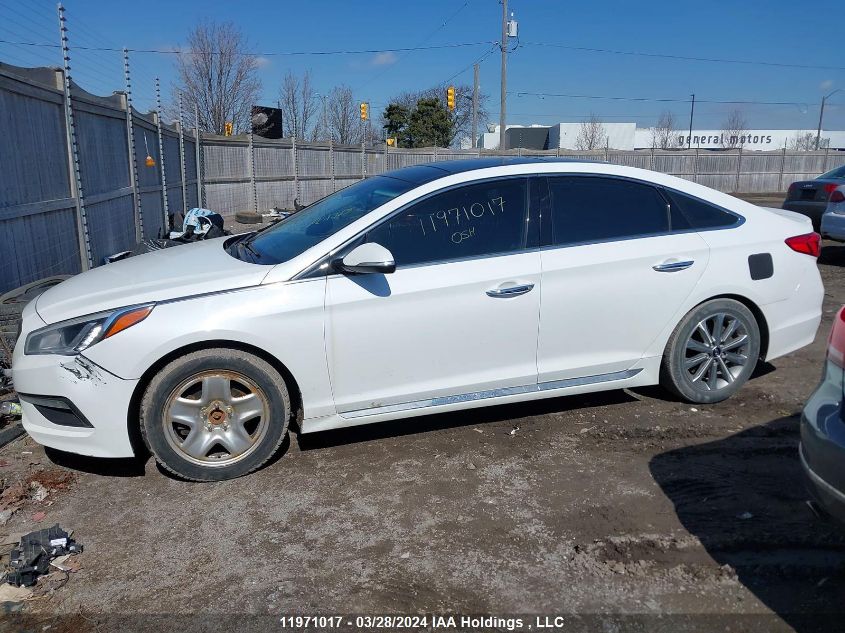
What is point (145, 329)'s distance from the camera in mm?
3588

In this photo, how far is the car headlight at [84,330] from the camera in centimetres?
359

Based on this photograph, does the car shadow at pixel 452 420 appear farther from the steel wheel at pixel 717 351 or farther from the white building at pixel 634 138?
the white building at pixel 634 138

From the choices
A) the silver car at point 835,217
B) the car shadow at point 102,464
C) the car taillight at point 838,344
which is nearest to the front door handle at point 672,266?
the car taillight at point 838,344

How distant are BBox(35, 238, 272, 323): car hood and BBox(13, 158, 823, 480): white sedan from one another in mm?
16

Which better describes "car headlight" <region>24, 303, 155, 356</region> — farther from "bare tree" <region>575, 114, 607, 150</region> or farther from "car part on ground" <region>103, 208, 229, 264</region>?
"bare tree" <region>575, 114, 607, 150</region>

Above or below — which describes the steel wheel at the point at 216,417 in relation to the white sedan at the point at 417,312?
below

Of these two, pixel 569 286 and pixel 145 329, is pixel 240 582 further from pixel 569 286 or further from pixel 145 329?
pixel 569 286

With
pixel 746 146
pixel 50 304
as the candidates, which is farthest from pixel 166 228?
pixel 746 146

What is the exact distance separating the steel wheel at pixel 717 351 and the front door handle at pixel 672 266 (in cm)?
41

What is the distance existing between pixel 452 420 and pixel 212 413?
5.52ft

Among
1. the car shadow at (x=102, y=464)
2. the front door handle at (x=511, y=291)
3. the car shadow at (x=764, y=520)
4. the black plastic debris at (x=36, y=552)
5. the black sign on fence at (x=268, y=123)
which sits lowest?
the car shadow at (x=102, y=464)

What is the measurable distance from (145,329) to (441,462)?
1.83m

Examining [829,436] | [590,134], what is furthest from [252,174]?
[590,134]

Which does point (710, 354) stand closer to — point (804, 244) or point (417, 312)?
point (804, 244)
